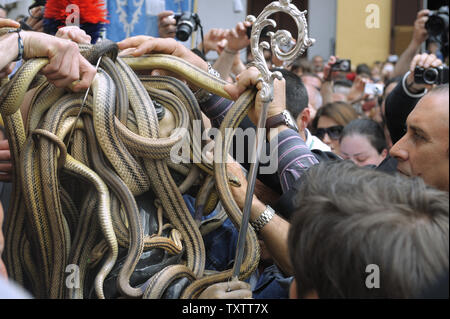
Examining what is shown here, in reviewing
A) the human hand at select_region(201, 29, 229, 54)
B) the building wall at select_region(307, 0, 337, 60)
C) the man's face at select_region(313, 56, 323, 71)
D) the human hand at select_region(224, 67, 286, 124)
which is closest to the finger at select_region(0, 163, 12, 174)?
the human hand at select_region(224, 67, 286, 124)

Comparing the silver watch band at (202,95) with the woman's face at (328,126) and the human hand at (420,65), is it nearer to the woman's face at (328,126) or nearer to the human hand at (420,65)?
the human hand at (420,65)

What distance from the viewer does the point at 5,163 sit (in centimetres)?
139

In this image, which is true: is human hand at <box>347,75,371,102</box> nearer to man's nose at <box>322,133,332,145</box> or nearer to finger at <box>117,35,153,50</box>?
man's nose at <box>322,133,332,145</box>

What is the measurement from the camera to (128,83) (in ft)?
5.01

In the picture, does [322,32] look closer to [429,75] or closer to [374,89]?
[374,89]

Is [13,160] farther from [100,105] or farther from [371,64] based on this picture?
[371,64]

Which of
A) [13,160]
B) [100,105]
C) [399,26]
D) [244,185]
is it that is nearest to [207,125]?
[244,185]

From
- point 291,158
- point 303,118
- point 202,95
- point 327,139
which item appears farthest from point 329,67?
point 291,158

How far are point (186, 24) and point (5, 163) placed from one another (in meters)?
1.34

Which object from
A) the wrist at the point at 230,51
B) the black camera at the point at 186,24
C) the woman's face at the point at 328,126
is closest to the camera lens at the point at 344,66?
the woman's face at the point at 328,126

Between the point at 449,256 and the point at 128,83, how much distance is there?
3.20 ft

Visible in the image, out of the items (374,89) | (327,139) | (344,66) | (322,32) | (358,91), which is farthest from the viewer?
(322,32)

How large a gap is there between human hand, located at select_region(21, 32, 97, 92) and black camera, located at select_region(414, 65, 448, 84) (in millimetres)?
1408

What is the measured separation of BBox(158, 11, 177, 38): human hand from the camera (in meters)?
2.57
